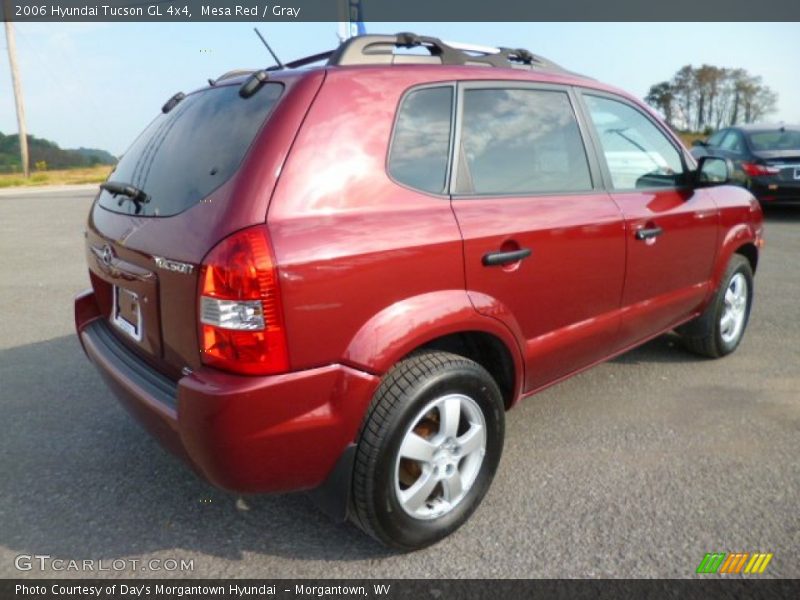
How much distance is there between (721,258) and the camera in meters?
3.92

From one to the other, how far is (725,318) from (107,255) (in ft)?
12.6

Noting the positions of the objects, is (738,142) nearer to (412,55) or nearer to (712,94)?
(412,55)

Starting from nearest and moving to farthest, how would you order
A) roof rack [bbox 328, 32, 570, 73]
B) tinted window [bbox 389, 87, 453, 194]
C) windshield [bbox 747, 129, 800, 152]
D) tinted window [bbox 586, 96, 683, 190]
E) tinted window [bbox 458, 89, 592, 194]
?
tinted window [bbox 389, 87, 453, 194], roof rack [bbox 328, 32, 570, 73], tinted window [bbox 458, 89, 592, 194], tinted window [bbox 586, 96, 683, 190], windshield [bbox 747, 129, 800, 152]

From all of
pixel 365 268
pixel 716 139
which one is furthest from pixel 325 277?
pixel 716 139

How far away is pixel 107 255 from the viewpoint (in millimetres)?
2521

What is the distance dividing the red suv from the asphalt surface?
302mm

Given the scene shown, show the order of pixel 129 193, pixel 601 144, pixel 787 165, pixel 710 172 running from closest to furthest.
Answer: pixel 129 193 < pixel 601 144 < pixel 710 172 < pixel 787 165

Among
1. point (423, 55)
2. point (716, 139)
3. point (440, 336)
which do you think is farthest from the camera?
point (716, 139)

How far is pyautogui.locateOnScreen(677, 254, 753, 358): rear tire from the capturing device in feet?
13.3

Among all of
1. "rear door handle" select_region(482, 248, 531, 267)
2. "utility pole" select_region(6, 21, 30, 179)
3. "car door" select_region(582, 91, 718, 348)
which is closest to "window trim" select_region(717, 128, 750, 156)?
"car door" select_region(582, 91, 718, 348)

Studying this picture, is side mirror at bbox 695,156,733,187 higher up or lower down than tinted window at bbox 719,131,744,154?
lower down

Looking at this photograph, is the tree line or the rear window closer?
the rear window

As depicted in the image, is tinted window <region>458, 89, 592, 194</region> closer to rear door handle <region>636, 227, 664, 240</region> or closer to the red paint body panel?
the red paint body panel

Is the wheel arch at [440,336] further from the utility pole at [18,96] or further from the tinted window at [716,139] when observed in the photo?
the utility pole at [18,96]
